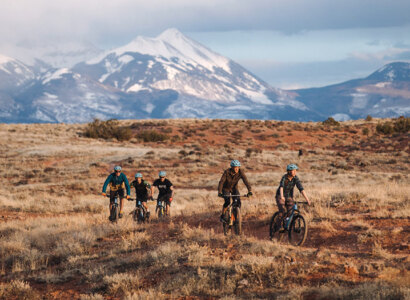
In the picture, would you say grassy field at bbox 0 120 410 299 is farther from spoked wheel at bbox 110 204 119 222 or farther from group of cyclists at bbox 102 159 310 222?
group of cyclists at bbox 102 159 310 222

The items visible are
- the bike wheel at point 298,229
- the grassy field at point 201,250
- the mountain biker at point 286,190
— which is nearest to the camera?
the grassy field at point 201,250

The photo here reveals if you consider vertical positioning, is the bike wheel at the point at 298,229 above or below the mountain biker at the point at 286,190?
below

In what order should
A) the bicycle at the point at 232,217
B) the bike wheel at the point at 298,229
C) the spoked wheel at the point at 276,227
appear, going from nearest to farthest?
the bike wheel at the point at 298,229 → the spoked wheel at the point at 276,227 → the bicycle at the point at 232,217

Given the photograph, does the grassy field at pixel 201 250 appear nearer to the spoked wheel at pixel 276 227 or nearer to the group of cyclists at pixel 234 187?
the spoked wheel at pixel 276 227

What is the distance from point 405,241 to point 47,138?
49397 millimetres

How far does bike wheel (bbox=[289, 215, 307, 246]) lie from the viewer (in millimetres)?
11625

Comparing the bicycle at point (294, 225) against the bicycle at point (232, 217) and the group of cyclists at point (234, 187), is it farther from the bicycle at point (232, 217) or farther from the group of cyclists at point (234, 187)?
the bicycle at point (232, 217)

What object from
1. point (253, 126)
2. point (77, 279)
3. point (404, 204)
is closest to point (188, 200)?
point (404, 204)

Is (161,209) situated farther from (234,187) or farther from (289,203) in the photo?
(289,203)

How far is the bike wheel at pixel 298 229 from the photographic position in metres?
11.6

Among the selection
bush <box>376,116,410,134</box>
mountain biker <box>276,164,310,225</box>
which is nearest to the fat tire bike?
mountain biker <box>276,164,310,225</box>

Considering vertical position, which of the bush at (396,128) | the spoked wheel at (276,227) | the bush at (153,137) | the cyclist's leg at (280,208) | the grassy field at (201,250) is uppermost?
the bush at (396,128)

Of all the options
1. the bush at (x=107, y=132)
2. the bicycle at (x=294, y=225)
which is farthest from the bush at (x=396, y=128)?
the bicycle at (x=294, y=225)

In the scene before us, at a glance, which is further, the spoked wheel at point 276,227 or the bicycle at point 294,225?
the spoked wheel at point 276,227
